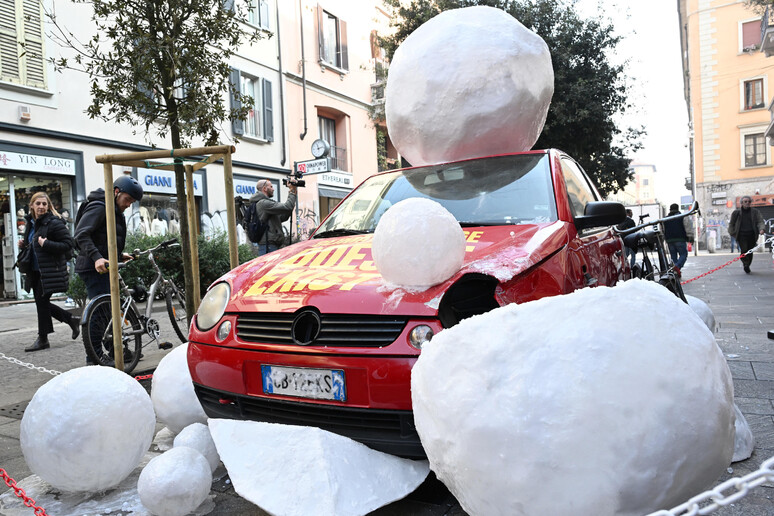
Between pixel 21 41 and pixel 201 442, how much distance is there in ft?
40.0

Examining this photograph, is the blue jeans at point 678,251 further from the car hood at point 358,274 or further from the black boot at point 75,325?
the black boot at point 75,325

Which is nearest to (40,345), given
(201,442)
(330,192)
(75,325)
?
(75,325)

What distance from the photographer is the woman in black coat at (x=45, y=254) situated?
21.3 ft

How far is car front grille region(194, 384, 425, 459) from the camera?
7.61 feet

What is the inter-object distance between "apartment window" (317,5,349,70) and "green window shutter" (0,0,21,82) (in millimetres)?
10668

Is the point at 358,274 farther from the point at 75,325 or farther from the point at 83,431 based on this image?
the point at 75,325

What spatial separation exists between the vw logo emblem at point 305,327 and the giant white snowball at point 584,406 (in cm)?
92

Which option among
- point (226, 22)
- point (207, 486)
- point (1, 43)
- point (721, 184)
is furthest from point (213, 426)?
point (721, 184)

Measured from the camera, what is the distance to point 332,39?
21906 mm

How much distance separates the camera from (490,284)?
2.56 meters

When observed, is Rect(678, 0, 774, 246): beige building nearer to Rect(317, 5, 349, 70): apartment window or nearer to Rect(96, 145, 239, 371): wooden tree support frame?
Rect(317, 5, 349, 70): apartment window

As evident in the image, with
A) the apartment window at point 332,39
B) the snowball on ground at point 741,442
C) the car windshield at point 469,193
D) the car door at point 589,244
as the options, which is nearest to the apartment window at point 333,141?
the apartment window at point 332,39

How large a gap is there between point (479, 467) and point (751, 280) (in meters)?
12.7

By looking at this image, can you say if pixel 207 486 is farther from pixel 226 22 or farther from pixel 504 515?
pixel 226 22
